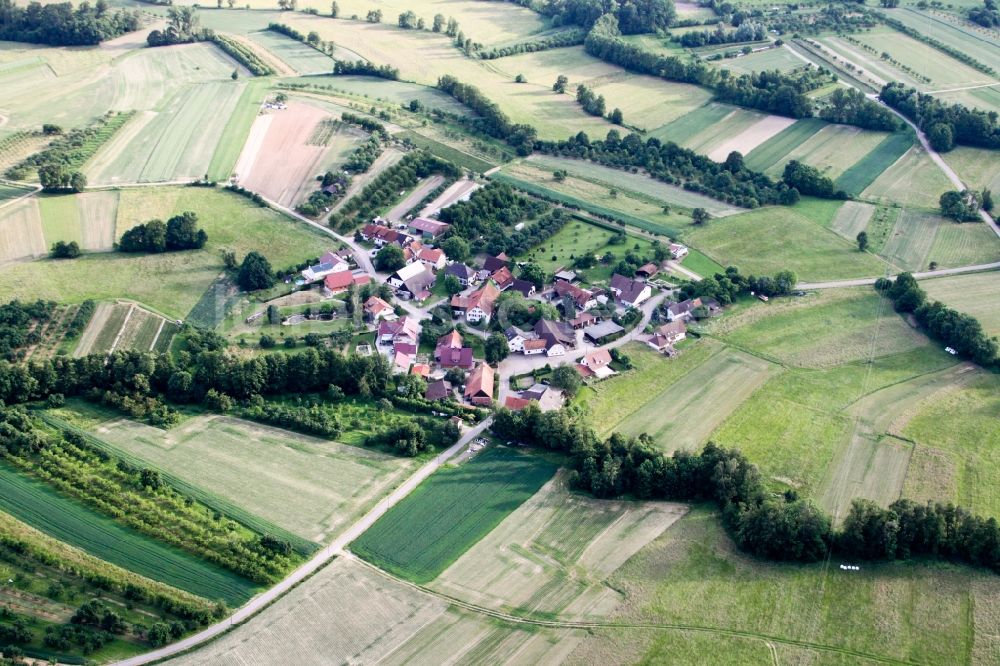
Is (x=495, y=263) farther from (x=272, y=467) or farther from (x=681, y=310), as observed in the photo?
(x=272, y=467)

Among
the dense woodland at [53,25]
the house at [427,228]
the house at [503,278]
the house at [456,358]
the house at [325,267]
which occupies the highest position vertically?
the dense woodland at [53,25]

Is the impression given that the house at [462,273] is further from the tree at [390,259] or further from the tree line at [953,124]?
the tree line at [953,124]

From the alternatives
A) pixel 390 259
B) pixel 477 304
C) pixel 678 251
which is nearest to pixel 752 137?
pixel 678 251

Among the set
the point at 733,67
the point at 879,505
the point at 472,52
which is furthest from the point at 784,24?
the point at 879,505

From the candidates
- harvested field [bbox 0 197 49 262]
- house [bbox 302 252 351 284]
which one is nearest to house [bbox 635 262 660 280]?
house [bbox 302 252 351 284]

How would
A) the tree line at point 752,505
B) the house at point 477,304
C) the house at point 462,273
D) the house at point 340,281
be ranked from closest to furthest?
the tree line at point 752,505
the house at point 477,304
the house at point 340,281
the house at point 462,273

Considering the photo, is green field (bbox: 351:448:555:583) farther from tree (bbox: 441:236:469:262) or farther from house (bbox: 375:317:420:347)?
tree (bbox: 441:236:469:262)

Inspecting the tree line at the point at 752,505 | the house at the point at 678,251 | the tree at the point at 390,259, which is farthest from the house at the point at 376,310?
the house at the point at 678,251

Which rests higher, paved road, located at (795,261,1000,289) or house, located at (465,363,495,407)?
paved road, located at (795,261,1000,289)
